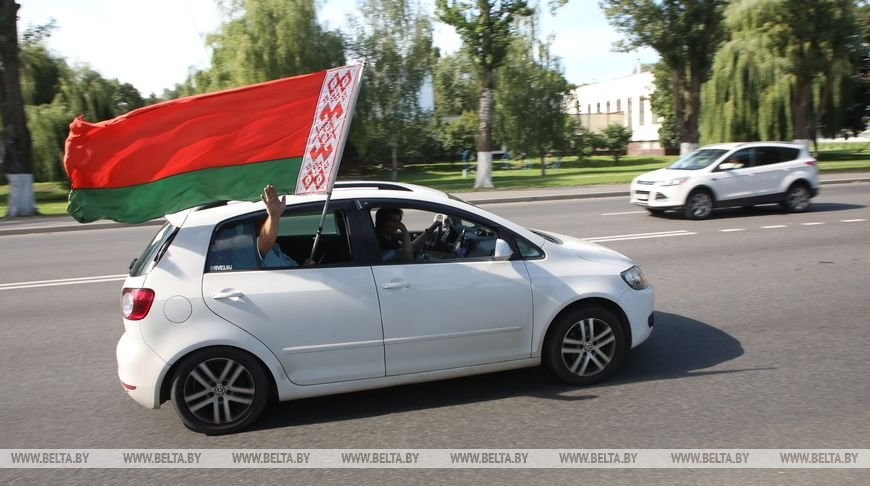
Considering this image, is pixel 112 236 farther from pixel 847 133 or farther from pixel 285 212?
pixel 847 133

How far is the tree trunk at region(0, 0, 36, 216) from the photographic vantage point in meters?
22.0

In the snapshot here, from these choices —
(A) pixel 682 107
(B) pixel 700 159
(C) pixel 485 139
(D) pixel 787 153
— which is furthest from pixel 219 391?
(A) pixel 682 107

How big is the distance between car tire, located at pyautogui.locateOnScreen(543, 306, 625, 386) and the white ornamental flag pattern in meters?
2.03

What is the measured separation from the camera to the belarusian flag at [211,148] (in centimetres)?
470

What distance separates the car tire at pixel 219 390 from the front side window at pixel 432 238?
118 centimetres

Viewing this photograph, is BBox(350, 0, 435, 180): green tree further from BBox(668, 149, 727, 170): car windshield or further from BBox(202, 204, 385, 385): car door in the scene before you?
BBox(202, 204, 385, 385): car door

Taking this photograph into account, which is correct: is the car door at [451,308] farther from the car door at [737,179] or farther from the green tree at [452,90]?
the green tree at [452,90]

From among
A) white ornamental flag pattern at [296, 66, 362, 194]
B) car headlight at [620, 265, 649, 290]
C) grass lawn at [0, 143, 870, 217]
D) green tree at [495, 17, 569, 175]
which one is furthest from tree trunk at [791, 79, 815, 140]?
white ornamental flag pattern at [296, 66, 362, 194]

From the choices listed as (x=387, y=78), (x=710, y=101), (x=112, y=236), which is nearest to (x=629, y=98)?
(x=710, y=101)

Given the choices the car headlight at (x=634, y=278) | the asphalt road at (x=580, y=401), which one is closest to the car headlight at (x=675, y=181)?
the asphalt road at (x=580, y=401)

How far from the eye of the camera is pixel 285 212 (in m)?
4.94

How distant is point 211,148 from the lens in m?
4.81

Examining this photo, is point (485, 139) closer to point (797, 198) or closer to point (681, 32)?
point (681, 32)

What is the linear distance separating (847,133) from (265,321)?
51.2 m
